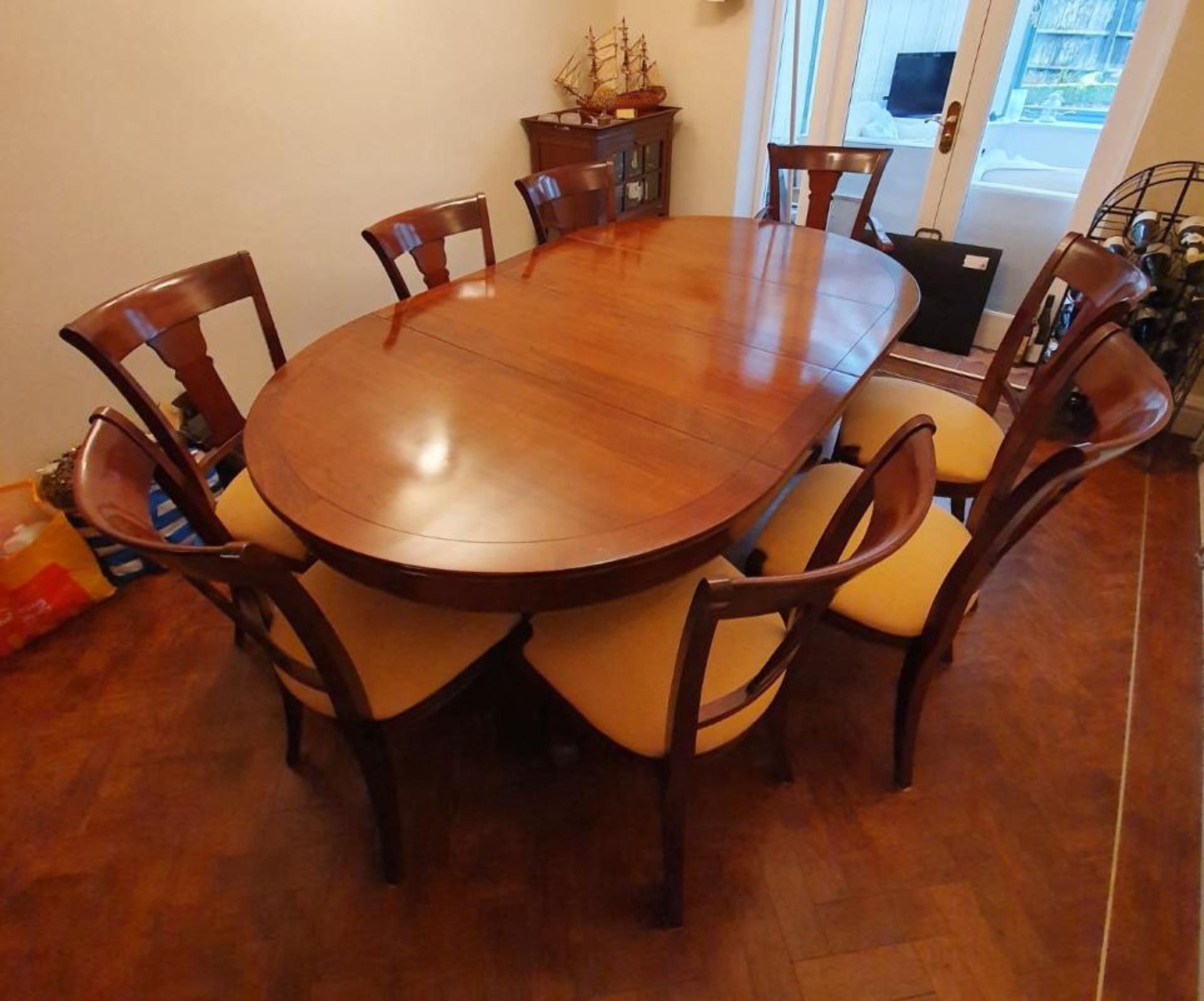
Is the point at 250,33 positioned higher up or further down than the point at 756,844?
higher up

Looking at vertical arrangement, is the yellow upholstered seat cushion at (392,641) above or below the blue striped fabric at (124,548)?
above

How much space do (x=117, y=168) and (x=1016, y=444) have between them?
2.44 m

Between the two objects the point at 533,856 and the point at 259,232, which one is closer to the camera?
the point at 533,856

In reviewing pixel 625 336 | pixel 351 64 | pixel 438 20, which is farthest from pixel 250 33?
pixel 625 336

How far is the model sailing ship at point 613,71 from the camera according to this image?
3.15 meters

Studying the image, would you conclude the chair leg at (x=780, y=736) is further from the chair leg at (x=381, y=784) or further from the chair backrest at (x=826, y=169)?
the chair backrest at (x=826, y=169)

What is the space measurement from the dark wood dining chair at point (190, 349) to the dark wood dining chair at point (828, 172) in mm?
1811

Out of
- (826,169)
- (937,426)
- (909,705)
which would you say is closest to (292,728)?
(909,705)

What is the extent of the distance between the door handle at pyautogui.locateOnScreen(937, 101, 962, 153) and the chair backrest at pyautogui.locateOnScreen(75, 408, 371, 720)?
322 centimetres

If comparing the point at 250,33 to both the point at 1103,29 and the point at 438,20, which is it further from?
the point at 1103,29

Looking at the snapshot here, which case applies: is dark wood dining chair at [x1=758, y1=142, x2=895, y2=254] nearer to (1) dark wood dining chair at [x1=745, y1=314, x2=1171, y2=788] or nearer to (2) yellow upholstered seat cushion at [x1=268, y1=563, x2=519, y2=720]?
(1) dark wood dining chair at [x1=745, y1=314, x2=1171, y2=788]

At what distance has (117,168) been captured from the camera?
188 cm

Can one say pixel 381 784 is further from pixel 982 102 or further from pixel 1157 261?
pixel 982 102

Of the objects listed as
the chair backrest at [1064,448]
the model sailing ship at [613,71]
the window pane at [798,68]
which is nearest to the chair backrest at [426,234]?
the chair backrest at [1064,448]
